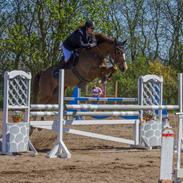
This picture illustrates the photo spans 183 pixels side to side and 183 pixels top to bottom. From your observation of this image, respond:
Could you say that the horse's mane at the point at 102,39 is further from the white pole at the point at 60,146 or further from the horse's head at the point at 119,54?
the white pole at the point at 60,146

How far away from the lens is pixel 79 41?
10.0 meters

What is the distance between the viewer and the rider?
32.6 ft

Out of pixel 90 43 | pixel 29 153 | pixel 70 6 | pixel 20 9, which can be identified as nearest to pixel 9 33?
pixel 20 9

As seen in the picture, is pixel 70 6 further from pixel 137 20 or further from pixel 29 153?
pixel 29 153

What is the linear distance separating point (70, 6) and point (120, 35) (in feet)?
24.7

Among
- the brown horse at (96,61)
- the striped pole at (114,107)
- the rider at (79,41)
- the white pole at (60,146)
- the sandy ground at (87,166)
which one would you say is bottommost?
the sandy ground at (87,166)

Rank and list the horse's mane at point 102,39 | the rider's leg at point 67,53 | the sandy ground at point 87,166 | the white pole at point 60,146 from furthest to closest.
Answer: the rider's leg at point 67,53 < the horse's mane at point 102,39 < the white pole at point 60,146 < the sandy ground at point 87,166

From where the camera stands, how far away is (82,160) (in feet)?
25.4

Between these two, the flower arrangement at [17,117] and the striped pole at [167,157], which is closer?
the striped pole at [167,157]

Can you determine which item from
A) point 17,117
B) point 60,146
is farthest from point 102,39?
point 60,146

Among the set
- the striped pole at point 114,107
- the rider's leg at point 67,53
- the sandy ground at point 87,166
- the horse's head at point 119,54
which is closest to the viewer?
the sandy ground at point 87,166

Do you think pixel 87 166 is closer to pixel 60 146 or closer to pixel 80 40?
pixel 60 146

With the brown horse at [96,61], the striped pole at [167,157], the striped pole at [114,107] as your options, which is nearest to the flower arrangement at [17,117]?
the striped pole at [114,107]

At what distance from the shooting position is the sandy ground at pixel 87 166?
233 inches
